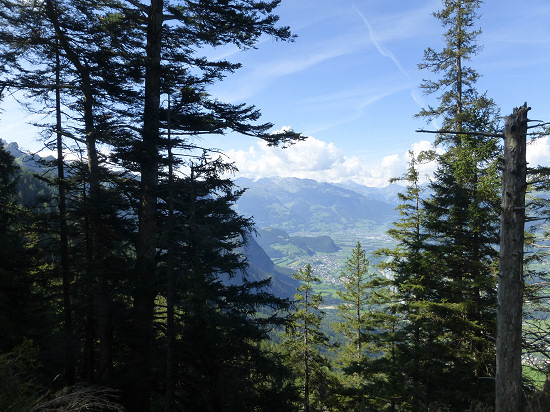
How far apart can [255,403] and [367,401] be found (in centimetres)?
1011

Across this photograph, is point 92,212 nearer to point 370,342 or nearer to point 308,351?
point 308,351

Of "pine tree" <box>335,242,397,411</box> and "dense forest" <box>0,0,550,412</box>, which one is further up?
"dense forest" <box>0,0,550,412</box>

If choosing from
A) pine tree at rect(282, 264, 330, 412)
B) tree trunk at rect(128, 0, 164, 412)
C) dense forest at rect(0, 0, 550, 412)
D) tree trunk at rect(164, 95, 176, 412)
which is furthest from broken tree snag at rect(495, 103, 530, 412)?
pine tree at rect(282, 264, 330, 412)

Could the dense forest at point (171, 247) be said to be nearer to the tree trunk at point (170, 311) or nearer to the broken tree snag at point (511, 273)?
the tree trunk at point (170, 311)

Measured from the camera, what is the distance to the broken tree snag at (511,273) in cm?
460

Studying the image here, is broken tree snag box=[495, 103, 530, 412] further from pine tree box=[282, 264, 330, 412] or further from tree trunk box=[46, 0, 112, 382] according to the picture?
pine tree box=[282, 264, 330, 412]

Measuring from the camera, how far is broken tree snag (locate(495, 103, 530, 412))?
4.60 m

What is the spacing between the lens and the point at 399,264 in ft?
40.0

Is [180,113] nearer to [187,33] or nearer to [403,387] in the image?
[187,33]

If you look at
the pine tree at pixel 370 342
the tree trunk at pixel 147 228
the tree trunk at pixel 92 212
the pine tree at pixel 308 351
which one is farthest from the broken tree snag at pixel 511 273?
the pine tree at pixel 308 351

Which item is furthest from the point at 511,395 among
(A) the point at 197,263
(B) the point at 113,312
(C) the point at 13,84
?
(C) the point at 13,84

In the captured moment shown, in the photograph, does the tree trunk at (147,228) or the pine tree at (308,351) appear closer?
the tree trunk at (147,228)

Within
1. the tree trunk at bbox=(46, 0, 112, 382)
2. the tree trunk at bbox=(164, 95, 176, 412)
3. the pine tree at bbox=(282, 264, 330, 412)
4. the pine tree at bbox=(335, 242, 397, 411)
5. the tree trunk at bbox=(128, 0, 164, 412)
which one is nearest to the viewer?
the tree trunk at bbox=(164, 95, 176, 412)

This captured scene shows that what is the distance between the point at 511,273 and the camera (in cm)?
476
